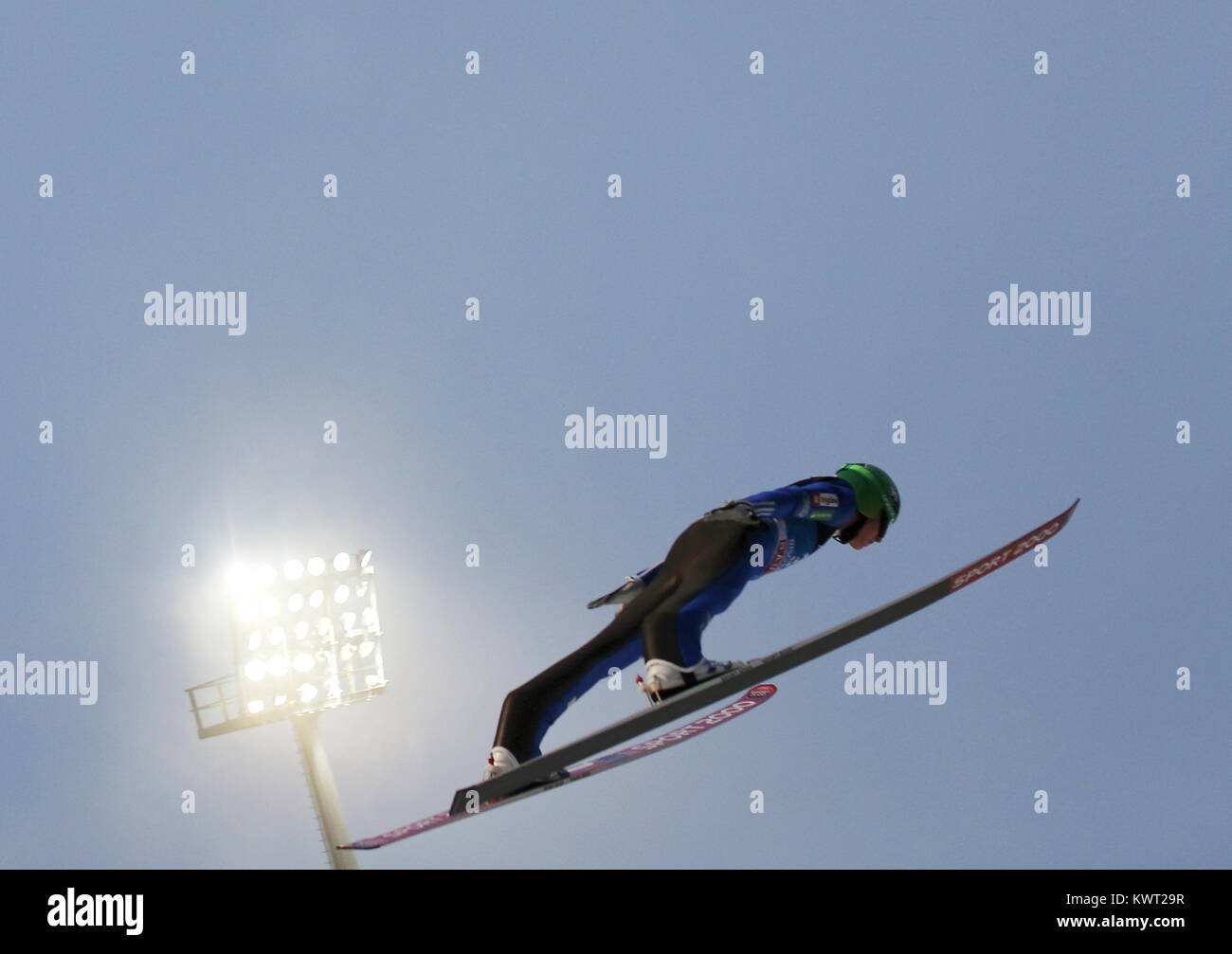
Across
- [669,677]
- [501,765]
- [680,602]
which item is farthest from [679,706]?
[501,765]

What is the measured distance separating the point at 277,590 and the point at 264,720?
63.3 inches

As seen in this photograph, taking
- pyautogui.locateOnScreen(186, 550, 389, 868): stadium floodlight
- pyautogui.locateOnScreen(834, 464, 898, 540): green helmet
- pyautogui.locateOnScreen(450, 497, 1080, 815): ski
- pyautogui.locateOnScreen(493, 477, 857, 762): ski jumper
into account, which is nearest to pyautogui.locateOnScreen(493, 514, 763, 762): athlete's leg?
pyautogui.locateOnScreen(493, 477, 857, 762): ski jumper

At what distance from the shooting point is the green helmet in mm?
11297

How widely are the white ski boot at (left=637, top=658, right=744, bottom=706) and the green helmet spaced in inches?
106

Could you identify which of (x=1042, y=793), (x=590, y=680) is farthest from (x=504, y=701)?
(x=1042, y=793)

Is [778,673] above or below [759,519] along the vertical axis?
below

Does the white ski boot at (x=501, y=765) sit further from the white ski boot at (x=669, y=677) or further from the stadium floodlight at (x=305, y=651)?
the stadium floodlight at (x=305, y=651)

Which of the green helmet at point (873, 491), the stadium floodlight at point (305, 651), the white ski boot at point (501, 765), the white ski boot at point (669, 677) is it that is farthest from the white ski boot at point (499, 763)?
the stadium floodlight at point (305, 651)

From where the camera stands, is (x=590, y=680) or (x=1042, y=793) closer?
(x=590, y=680)

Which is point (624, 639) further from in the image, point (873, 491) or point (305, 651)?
point (305, 651)

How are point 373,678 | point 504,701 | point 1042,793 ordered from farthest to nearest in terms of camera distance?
point 373,678
point 1042,793
point 504,701

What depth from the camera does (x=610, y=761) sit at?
9422mm

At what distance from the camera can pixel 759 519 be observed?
10078mm
